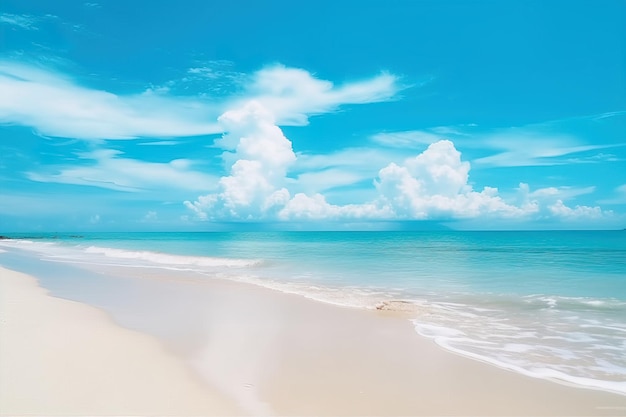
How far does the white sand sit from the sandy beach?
0.05ft

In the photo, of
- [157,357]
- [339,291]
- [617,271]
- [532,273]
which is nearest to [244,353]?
[157,357]

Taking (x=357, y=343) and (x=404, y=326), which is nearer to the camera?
(x=357, y=343)

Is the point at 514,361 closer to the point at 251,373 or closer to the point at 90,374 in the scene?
the point at 251,373

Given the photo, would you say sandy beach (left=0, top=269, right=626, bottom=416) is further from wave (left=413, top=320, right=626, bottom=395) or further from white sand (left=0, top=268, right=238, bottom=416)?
wave (left=413, top=320, right=626, bottom=395)

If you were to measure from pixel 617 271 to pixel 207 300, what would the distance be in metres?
20.9

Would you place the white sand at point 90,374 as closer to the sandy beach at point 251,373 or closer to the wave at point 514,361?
the sandy beach at point 251,373

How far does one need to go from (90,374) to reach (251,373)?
75.4 inches

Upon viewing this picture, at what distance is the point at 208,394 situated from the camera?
4.57 metres

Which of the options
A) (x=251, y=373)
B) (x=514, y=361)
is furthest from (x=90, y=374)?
(x=514, y=361)

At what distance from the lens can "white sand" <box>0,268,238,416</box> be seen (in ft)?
13.6

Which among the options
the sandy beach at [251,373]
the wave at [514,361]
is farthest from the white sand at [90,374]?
the wave at [514,361]

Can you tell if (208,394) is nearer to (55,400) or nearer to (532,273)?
(55,400)

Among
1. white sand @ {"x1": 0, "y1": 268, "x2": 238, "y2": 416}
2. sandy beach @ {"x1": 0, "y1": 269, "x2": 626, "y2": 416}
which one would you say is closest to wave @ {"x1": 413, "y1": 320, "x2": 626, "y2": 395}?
sandy beach @ {"x1": 0, "y1": 269, "x2": 626, "y2": 416}

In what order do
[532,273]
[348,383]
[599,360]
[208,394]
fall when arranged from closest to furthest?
[208,394], [348,383], [599,360], [532,273]
